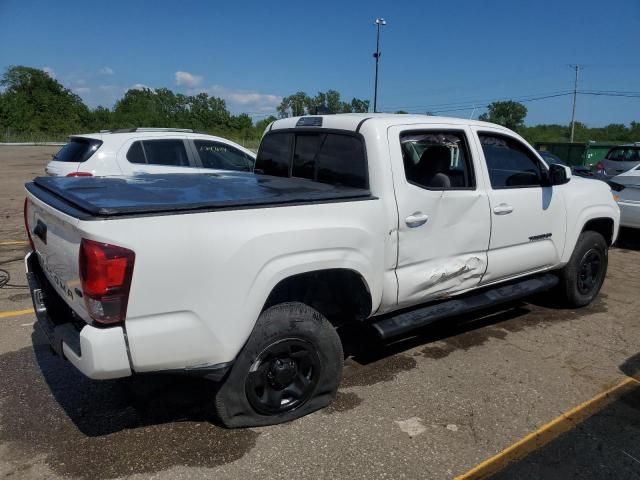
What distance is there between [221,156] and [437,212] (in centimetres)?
565

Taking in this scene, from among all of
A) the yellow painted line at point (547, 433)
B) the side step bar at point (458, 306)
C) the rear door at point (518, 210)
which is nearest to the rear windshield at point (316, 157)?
the side step bar at point (458, 306)

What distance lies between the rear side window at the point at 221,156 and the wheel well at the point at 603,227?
5201mm

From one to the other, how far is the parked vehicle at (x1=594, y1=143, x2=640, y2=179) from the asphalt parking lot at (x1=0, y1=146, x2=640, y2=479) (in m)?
11.8

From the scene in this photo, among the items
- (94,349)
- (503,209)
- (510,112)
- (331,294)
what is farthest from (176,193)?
(510,112)

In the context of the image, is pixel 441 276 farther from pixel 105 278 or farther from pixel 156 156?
pixel 156 156

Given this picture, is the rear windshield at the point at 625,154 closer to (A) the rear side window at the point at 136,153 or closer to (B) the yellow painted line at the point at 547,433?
(B) the yellow painted line at the point at 547,433

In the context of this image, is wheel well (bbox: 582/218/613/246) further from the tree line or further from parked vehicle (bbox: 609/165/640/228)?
the tree line

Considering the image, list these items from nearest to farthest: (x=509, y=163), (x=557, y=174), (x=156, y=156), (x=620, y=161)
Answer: (x=509, y=163), (x=557, y=174), (x=156, y=156), (x=620, y=161)

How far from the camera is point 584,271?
5.27 m

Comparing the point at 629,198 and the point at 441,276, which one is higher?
the point at 629,198

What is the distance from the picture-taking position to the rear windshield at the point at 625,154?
47.9 ft

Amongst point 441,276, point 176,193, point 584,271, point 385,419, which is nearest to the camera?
point 176,193

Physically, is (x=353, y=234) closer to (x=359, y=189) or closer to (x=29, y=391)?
(x=359, y=189)

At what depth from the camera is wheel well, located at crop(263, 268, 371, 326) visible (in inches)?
128
